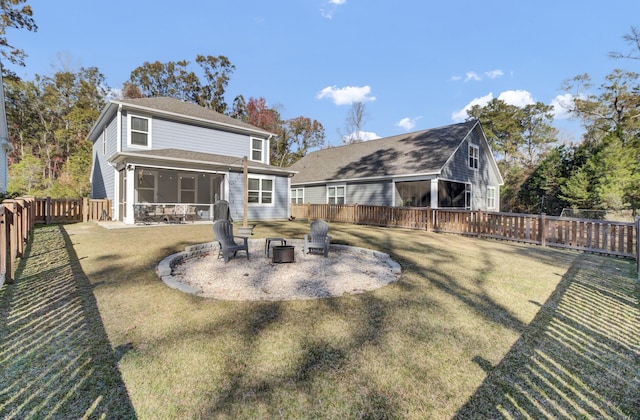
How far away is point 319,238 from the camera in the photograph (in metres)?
7.36

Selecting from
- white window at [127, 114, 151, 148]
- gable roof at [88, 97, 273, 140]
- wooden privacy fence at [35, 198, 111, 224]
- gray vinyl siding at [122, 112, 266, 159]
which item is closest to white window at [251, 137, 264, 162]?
gray vinyl siding at [122, 112, 266, 159]

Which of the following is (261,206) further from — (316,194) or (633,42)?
(633,42)

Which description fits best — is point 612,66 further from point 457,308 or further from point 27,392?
point 27,392

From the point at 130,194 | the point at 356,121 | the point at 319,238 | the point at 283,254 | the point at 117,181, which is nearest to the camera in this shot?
the point at 283,254

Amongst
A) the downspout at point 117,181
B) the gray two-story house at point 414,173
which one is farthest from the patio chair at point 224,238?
the gray two-story house at point 414,173

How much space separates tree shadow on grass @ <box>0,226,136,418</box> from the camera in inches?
79.3

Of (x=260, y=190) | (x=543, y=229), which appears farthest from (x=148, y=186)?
(x=543, y=229)

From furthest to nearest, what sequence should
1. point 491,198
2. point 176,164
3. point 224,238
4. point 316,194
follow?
point 316,194 → point 491,198 → point 176,164 → point 224,238

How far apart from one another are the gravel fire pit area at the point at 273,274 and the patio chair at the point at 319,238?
23cm

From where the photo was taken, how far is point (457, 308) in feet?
13.0

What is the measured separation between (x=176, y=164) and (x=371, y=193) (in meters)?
11.9

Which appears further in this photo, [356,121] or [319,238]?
[356,121]

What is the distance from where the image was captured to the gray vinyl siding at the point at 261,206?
15633 millimetres

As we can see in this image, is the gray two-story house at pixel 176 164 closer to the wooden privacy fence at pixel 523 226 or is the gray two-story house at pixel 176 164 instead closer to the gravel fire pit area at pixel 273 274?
the gravel fire pit area at pixel 273 274
